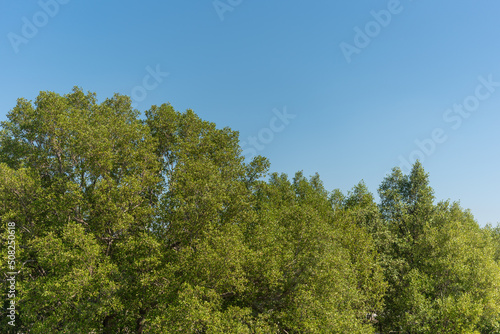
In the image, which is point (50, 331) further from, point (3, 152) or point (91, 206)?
point (3, 152)

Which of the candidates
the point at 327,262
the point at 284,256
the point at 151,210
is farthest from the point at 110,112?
the point at 327,262

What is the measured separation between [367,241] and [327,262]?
13112mm

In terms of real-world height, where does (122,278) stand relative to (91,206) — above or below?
below

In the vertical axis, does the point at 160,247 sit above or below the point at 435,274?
above

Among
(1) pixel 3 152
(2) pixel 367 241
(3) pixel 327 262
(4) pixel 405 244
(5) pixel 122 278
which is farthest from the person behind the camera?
(4) pixel 405 244

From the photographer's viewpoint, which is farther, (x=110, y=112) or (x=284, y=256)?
(x=110, y=112)

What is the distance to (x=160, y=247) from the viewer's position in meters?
24.4

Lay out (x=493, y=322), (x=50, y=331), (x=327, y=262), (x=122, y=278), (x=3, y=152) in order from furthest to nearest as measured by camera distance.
→ (x=493, y=322) → (x=3, y=152) → (x=327, y=262) → (x=122, y=278) → (x=50, y=331)

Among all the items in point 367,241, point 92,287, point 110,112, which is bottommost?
point 92,287

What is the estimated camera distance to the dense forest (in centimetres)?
2139

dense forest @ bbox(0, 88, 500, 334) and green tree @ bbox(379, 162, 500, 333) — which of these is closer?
dense forest @ bbox(0, 88, 500, 334)

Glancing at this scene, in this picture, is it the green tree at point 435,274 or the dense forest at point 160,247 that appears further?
the green tree at point 435,274

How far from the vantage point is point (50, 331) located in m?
20.4

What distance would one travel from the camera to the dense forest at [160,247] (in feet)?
70.2
